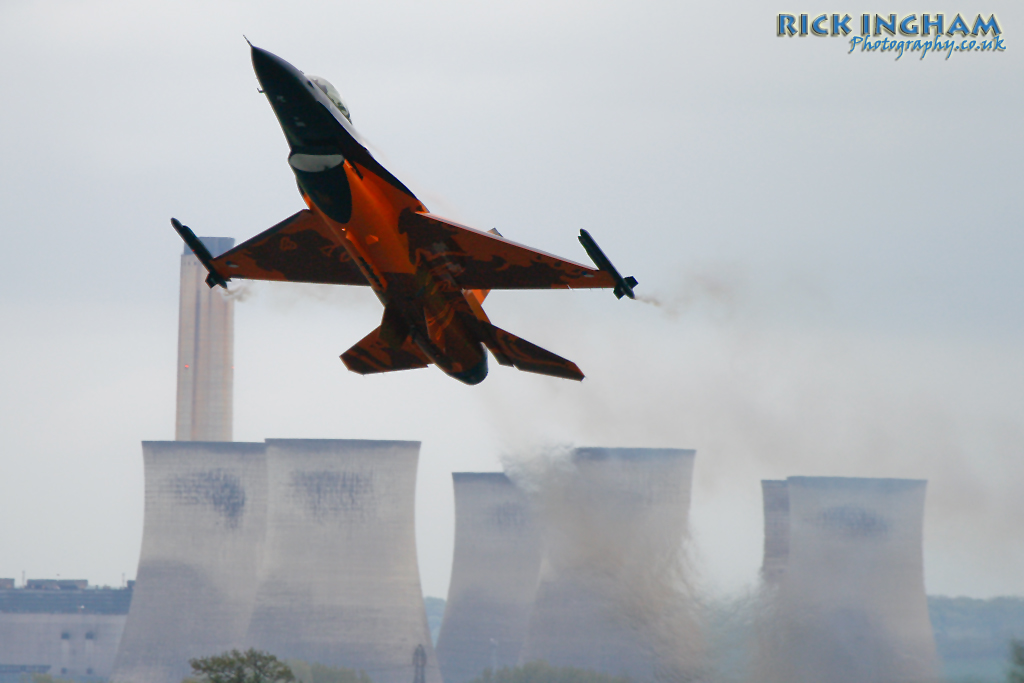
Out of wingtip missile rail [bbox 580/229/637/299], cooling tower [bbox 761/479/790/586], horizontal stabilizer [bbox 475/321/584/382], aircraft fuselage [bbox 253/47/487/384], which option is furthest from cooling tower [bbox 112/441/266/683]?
wingtip missile rail [bbox 580/229/637/299]

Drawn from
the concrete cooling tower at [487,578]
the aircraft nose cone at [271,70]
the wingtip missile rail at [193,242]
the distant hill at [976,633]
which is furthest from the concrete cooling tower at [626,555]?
the aircraft nose cone at [271,70]

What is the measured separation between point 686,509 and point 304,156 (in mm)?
39930

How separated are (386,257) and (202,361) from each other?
8384cm

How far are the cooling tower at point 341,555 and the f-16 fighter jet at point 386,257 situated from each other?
51.1 metres

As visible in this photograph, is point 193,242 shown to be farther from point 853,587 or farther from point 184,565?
point 184,565

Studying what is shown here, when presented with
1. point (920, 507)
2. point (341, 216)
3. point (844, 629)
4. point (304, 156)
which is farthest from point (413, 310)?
point (920, 507)

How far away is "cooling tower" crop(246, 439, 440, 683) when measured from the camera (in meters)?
Result: 81.5

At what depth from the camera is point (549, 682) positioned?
253 ft

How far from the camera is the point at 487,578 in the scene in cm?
8975

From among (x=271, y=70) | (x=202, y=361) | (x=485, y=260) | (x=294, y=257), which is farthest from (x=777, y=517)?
(x=202, y=361)

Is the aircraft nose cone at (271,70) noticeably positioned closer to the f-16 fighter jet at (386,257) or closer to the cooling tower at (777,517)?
the f-16 fighter jet at (386,257)

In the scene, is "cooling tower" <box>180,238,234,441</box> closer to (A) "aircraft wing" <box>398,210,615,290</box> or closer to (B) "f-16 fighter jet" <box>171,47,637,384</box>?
(B) "f-16 fighter jet" <box>171,47,637,384</box>

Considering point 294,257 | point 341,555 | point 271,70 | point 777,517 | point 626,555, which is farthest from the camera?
point 341,555

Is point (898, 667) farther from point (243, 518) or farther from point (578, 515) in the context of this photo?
point (243, 518)
